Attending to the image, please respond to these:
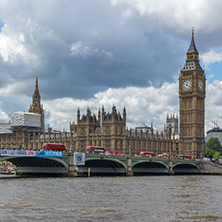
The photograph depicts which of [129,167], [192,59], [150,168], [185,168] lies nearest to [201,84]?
[192,59]

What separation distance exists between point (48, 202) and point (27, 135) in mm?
134204

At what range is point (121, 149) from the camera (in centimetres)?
15175

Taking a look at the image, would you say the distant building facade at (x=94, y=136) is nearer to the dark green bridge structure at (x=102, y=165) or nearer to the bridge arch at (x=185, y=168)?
the bridge arch at (x=185, y=168)

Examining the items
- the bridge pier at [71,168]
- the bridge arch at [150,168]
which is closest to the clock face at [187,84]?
the bridge arch at [150,168]

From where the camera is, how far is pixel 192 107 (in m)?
168

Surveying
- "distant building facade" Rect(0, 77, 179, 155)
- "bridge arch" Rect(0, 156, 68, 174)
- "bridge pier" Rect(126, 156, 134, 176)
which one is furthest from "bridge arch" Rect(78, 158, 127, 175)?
"distant building facade" Rect(0, 77, 179, 155)

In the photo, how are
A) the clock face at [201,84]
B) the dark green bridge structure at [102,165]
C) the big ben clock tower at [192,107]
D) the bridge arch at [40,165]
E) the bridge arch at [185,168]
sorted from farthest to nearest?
the clock face at [201,84]
the big ben clock tower at [192,107]
the bridge arch at [185,168]
the dark green bridge structure at [102,165]
the bridge arch at [40,165]

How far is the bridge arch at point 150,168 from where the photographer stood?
113 meters

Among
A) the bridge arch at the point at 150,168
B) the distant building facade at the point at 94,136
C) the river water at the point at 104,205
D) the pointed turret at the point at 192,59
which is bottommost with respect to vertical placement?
the river water at the point at 104,205

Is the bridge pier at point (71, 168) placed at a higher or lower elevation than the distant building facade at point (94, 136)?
lower

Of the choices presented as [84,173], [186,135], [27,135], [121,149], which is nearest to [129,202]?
[84,173]

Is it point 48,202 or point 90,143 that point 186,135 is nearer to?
point 90,143

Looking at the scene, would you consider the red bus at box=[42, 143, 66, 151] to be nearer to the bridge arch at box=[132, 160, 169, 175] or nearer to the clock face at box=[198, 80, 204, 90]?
the bridge arch at box=[132, 160, 169, 175]

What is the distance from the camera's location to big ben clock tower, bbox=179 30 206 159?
166 meters
